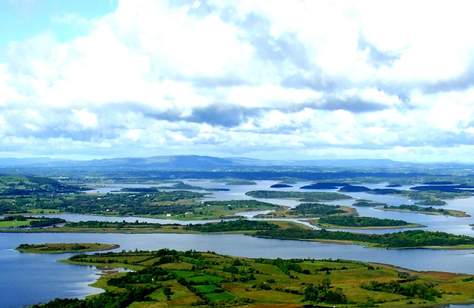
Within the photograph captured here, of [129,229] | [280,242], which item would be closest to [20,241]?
[129,229]

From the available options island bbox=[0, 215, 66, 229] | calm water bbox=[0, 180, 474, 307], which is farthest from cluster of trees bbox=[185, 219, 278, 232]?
island bbox=[0, 215, 66, 229]

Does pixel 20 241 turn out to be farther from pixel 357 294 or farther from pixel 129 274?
pixel 357 294

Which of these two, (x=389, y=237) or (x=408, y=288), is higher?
(x=389, y=237)

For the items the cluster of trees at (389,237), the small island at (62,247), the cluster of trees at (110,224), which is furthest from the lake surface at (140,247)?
the cluster of trees at (110,224)

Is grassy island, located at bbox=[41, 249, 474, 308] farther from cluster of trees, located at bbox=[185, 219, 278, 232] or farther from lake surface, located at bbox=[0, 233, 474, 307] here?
cluster of trees, located at bbox=[185, 219, 278, 232]

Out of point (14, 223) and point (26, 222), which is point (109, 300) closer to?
point (14, 223)

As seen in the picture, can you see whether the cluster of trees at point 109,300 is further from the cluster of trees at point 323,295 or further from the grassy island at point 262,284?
the cluster of trees at point 323,295

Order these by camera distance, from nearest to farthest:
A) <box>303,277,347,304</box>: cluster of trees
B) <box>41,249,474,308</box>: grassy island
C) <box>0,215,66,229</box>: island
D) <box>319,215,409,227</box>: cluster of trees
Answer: <box>41,249,474,308</box>: grassy island < <box>303,277,347,304</box>: cluster of trees < <box>319,215,409,227</box>: cluster of trees < <box>0,215,66,229</box>: island

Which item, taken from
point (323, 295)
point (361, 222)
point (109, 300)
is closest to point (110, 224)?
point (361, 222)
